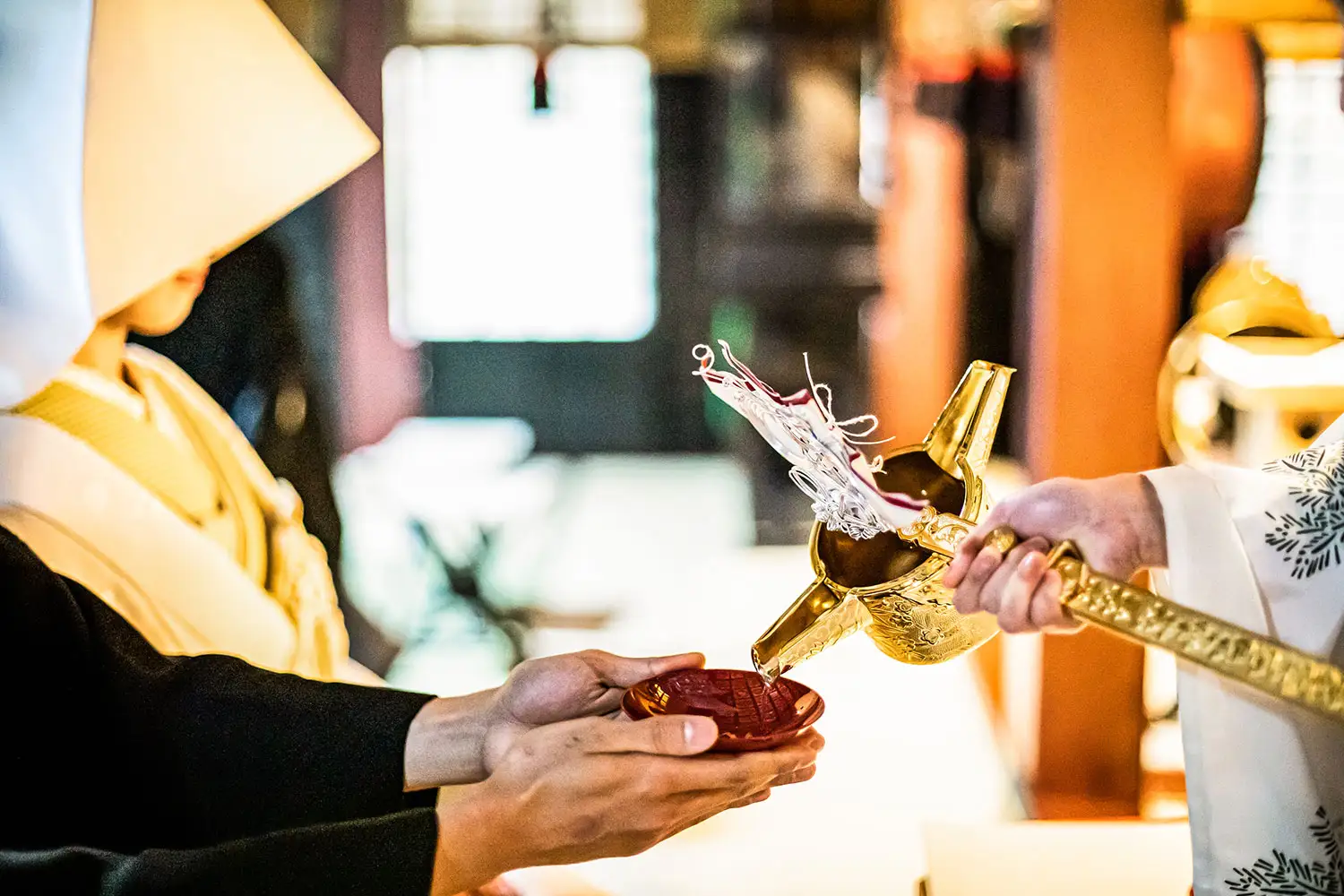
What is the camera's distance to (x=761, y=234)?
532 cm

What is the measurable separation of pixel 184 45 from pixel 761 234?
159 inches

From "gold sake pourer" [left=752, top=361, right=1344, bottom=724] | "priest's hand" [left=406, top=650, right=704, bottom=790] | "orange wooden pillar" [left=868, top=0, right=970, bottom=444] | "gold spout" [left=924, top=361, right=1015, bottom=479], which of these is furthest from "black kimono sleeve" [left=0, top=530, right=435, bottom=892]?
"orange wooden pillar" [left=868, top=0, right=970, bottom=444]

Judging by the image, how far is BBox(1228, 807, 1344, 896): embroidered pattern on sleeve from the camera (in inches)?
32.4

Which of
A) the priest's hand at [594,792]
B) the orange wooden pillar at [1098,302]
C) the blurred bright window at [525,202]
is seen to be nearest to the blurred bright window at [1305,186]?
the orange wooden pillar at [1098,302]

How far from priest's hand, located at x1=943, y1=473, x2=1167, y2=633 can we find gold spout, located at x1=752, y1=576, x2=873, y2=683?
103 mm

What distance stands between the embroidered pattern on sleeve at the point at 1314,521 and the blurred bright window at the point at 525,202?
18.3 feet

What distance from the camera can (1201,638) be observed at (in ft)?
2.39

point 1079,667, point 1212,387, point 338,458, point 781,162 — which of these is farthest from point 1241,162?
point 781,162

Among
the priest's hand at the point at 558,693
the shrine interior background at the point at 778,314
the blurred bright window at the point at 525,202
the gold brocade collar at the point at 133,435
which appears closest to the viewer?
the priest's hand at the point at 558,693

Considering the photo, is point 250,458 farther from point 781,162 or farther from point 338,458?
point 781,162

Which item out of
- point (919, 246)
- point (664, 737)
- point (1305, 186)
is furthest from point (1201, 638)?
point (919, 246)

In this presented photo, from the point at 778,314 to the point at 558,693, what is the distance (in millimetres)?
4206

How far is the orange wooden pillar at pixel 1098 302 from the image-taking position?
1984mm

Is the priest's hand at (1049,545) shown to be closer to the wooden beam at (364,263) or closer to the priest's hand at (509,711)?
the priest's hand at (509,711)
